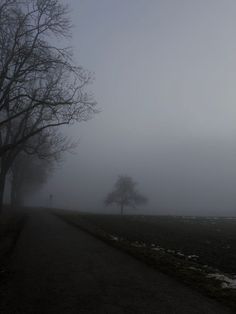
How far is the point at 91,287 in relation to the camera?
10.0 metres

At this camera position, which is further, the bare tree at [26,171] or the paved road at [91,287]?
the bare tree at [26,171]

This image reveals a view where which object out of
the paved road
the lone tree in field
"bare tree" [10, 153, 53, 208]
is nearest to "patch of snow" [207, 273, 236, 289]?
the paved road

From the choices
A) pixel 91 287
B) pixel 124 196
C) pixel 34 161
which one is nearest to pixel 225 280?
pixel 91 287

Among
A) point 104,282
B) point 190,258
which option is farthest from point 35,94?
point 104,282

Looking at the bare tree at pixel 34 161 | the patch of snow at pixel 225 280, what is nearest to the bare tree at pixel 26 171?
the bare tree at pixel 34 161

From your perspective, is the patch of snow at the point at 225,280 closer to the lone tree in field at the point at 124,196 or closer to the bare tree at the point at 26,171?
the bare tree at the point at 26,171

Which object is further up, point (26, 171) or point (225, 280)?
point (26, 171)

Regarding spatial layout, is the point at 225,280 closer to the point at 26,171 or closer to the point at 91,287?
the point at 91,287

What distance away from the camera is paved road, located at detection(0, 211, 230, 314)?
8.27 metres

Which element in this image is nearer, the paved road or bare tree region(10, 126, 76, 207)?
the paved road

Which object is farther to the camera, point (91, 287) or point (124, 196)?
point (124, 196)

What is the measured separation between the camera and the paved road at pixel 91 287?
27.1ft

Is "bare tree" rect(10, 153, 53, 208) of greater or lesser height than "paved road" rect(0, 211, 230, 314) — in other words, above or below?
above

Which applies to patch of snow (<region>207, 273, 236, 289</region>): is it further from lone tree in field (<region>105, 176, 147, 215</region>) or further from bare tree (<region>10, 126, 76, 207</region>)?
lone tree in field (<region>105, 176, 147, 215</region>)
